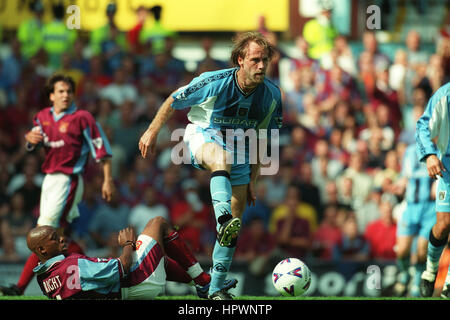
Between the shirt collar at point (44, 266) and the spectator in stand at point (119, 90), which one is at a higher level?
the spectator in stand at point (119, 90)

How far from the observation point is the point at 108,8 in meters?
16.1

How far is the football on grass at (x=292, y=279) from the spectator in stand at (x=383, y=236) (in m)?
5.18

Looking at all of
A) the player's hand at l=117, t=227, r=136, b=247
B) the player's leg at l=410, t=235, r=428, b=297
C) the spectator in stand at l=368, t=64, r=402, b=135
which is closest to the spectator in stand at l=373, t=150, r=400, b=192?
the spectator in stand at l=368, t=64, r=402, b=135

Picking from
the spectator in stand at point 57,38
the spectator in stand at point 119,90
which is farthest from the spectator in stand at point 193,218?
the spectator in stand at point 57,38

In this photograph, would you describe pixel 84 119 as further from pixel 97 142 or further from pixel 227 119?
pixel 227 119

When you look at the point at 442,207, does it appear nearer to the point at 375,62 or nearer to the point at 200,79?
the point at 200,79

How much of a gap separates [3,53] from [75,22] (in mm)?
1620

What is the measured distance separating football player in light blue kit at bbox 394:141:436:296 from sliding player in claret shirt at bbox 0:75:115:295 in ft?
13.7

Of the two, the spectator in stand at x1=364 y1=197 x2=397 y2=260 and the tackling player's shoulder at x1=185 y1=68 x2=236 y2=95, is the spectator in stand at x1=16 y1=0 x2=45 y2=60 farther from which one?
the tackling player's shoulder at x1=185 y1=68 x2=236 y2=95

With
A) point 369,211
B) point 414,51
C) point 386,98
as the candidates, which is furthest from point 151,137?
point 414,51

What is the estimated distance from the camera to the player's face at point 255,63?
7.72m

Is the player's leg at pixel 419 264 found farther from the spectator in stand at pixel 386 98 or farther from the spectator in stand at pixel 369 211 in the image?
the spectator in stand at pixel 386 98

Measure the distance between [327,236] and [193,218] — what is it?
2066mm
